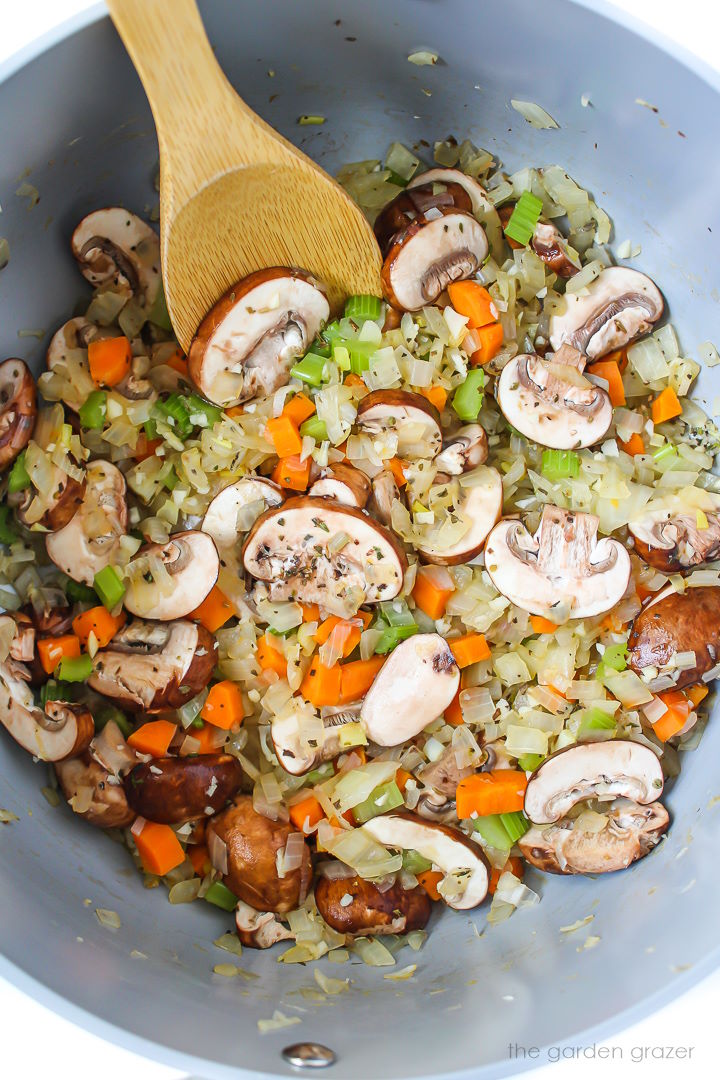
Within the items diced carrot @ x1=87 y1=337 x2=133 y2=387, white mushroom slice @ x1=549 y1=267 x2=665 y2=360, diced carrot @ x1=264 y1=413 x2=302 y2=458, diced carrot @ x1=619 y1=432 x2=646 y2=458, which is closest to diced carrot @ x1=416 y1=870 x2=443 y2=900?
diced carrot @ x1=264 y1=413 x2=302 y2=458

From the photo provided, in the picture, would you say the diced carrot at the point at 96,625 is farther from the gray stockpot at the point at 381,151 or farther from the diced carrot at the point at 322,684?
the diced carrot at the point at 322,684

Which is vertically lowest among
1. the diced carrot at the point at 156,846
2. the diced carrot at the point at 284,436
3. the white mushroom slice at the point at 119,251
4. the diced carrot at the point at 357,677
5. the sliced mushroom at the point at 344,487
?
the diced carrot at the point at 156,846

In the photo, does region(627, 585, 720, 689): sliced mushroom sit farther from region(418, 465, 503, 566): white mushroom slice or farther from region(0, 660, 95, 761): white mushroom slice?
region(0, 660, 95, 761): white mushroom slice

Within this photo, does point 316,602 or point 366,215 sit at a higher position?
point 366,215

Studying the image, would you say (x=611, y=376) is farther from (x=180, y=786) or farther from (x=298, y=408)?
(x=180, y=786)

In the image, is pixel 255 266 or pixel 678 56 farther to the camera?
pixel 255 266

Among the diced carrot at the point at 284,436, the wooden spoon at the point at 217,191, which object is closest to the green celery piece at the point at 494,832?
the diced carrot at the point at 284,436

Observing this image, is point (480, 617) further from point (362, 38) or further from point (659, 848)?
point (362, 38)

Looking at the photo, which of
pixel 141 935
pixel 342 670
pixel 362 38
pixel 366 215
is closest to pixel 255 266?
pixel 366 215
